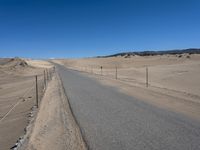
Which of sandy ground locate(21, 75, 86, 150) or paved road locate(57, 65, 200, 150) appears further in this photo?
sandy ground locate(21, 75, 86, 150)

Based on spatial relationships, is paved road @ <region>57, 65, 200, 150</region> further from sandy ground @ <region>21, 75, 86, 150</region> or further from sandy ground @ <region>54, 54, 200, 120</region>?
sandy ground @ <region>54, 54, 200, 120</region>

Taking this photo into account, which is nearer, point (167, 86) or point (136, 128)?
point (136, 128)

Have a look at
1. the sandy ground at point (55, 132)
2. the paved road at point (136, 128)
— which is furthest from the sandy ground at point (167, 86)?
the sandy ground at point (55, 132)

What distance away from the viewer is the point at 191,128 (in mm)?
10445

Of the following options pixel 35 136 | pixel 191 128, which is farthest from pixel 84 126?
pixel 191 128

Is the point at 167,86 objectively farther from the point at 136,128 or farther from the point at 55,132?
the point at 55,132

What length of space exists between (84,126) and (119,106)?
4751mm

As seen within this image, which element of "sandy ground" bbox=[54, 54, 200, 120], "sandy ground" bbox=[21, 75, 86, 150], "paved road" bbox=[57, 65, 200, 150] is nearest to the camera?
"paved road" bbox=[57, 65, 200, 150]

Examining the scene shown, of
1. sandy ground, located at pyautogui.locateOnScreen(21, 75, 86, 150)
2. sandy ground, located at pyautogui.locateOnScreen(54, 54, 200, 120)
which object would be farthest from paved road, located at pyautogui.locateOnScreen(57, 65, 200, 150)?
sandy ground, located at pyautogui.locateOnScreen(54, 54, 200, 120)

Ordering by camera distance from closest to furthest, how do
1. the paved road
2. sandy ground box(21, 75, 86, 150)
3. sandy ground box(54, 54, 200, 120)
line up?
the paved road < sandy ground box(21, 75, 86, 150) < sandy ground box(54, 54, 200, 120)

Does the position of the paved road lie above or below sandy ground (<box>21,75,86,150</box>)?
above

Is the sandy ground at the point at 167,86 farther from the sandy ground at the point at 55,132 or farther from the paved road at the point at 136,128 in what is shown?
the sandy ground at the point at 55,132

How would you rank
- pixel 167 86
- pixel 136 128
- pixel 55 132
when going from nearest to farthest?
pixel 136 128, pixel 55 132, pixel 167 86

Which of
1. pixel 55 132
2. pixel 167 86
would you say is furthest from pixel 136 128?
pixel 167 86
